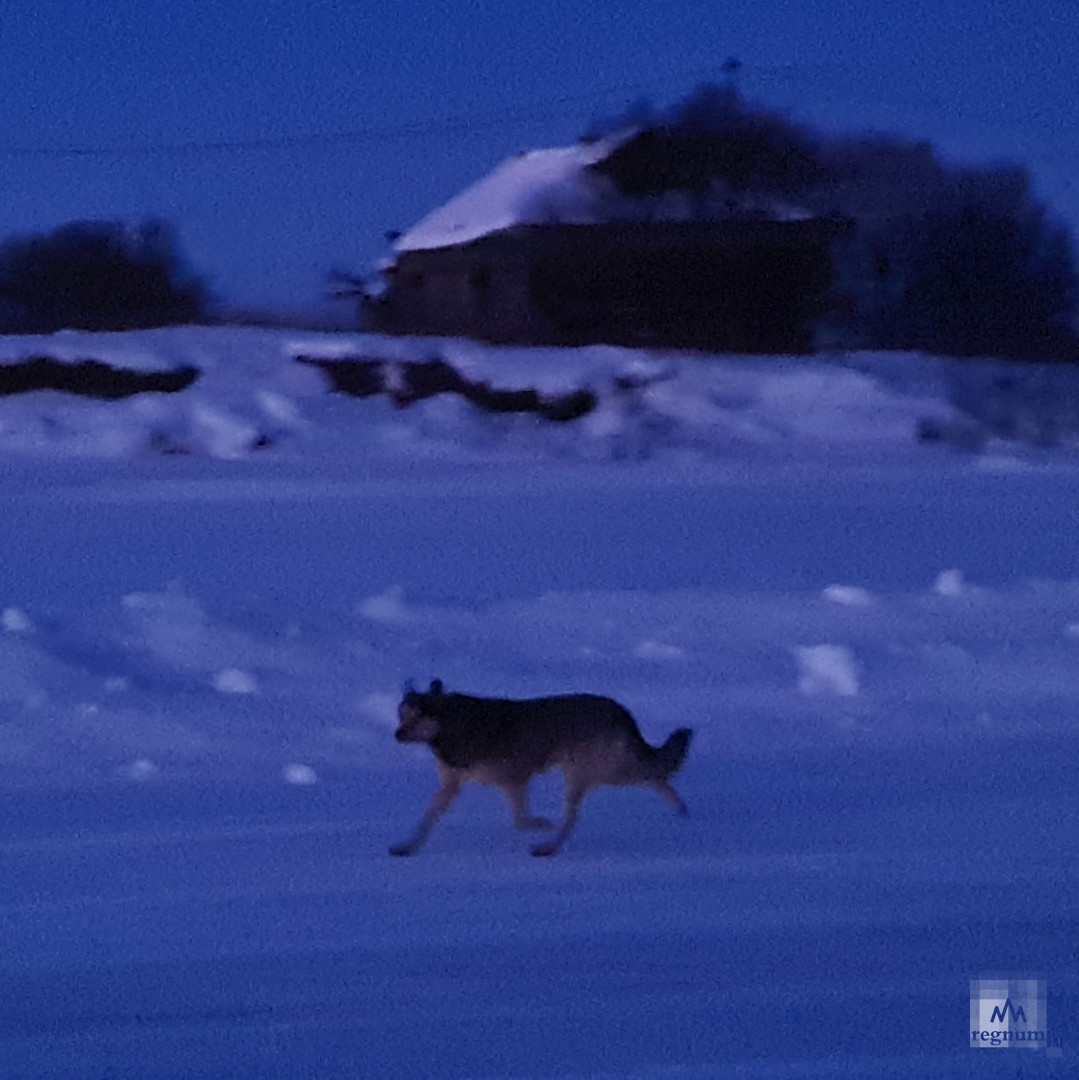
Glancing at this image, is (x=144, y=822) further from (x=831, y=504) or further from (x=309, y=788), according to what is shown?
Answer: (x=831, y=504)

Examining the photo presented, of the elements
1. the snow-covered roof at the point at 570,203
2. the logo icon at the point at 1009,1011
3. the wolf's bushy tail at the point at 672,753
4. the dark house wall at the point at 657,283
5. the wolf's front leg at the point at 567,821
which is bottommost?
the logo icon at the point at 1009,1011

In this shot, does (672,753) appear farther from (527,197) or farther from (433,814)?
(527,197)

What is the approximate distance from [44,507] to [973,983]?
1186cm

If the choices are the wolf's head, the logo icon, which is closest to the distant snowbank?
the wolf's head

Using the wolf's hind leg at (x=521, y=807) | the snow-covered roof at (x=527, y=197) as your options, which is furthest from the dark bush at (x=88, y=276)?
the wolf's hind leg at (x=521, y=807)

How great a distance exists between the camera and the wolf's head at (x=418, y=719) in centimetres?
770

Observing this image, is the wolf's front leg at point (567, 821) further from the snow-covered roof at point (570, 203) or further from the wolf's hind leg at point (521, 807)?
the snow-covered roof at point (570, 203)

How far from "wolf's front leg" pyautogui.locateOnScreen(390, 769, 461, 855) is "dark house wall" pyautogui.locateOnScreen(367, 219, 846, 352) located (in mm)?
20804

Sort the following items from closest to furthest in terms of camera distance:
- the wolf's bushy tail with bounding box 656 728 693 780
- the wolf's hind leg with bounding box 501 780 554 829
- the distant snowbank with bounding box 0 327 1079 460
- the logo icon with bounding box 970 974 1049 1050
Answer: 1. the logo icon with bounding box 970 974 1049 1050
2. the wolf's hind leg with bounding box 501 780 554 829
3. the wolf's bushy tail with bounding box 656 728 693 780
4. the distant snowbank with bounding box 0 327 1079 460


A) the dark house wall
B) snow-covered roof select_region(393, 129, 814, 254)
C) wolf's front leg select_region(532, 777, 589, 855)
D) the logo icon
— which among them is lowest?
the logo icon

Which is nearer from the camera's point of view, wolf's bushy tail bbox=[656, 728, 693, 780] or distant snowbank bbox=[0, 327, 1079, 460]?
wolf's bushy tail bbox=[656, 728, 693, 780]

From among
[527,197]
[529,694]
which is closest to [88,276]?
[527,197]

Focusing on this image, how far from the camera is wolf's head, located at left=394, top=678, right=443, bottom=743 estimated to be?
7702mm

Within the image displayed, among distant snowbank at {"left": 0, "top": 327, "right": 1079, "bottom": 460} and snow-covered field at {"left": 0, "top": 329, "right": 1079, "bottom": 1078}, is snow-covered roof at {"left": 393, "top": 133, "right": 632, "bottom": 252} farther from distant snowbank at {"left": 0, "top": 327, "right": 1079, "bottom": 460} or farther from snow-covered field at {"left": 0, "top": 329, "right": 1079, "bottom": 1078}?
snow-covered field at {"left": 0, "top": 329, "right": 1079, "bottom": 1078}
